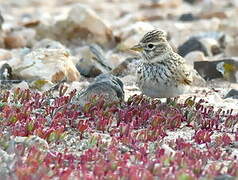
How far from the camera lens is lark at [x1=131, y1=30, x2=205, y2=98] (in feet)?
32.2

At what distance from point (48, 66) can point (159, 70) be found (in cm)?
244

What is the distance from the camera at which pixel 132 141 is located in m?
8.16

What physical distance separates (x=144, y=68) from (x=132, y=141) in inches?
83.1

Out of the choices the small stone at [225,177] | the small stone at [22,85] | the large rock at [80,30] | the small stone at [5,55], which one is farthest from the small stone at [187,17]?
the small stone at [225,177]

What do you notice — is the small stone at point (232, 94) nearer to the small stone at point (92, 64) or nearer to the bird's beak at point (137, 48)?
the bird's beak at point (137, 48)

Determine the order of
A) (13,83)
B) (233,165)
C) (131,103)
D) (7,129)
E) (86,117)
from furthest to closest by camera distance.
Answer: (13,83) < (131,103) < (86,117) < (7,129) < (233,165)

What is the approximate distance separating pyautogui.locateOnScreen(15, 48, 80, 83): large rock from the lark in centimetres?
185

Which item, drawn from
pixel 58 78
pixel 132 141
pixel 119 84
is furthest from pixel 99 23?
pixel 132 141

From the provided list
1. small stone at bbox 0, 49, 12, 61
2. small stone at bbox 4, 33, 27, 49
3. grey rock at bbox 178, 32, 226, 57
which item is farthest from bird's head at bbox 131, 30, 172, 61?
small stone at bbox 4, 33, 27, 49

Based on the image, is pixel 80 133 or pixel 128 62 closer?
pixel 80 133

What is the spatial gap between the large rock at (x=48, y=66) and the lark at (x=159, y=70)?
1.85 meters

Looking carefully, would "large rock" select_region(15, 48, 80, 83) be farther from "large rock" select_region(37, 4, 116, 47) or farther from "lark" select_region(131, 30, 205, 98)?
"large rock" select_region(37, 4, 116, 47)

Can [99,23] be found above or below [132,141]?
above

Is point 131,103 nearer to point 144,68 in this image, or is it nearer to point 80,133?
point 144,68
